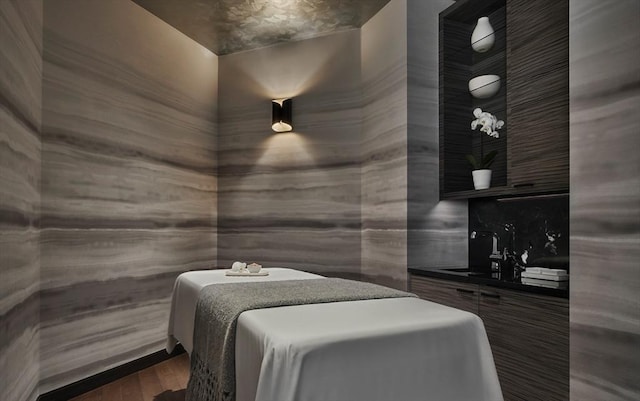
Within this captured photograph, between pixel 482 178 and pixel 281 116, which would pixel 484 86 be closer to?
pixel 482 178

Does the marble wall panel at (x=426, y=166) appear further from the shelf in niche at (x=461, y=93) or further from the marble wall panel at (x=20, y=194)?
the marble wall panel at (x=20, y=194)

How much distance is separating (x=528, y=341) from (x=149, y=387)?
2.48 metres

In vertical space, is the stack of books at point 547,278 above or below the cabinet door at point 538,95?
below

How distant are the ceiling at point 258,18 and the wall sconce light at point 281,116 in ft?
1.99

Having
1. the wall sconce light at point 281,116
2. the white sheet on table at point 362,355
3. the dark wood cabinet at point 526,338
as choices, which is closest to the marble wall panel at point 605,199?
the dark wood cabinet at point 526,338

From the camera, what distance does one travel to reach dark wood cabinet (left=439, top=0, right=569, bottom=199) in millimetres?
2428

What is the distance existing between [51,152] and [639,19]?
3157 millimetres

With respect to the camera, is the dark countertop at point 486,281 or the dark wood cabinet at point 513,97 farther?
the dark wood cabinet at point 513,97

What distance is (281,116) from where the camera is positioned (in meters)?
4.12

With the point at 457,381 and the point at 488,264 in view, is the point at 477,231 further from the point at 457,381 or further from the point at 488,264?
the point at 457,381

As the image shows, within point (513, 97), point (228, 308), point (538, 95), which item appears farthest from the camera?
point (513, 97)

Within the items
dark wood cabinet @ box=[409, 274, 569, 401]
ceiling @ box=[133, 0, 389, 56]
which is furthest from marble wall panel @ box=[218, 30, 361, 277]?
dark wood cabinet @ box=[409, 274, 569, 401]

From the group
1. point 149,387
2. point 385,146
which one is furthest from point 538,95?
point 149,387

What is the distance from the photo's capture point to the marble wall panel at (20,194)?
6.91 ft
